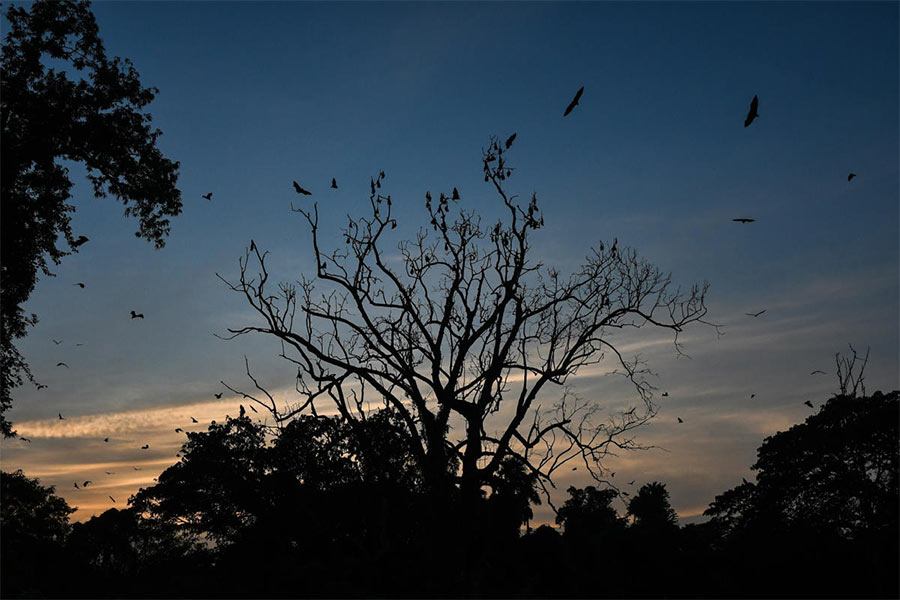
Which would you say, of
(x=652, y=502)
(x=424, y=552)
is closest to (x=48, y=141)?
(x=424, y=552)

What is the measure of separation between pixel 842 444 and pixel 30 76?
38.6 metres

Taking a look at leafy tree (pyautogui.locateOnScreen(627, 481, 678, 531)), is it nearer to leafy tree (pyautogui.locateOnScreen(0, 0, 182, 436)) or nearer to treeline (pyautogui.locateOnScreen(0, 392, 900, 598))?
treeline (pyautogui.locateOnScreen(0, 392, 900, 598))

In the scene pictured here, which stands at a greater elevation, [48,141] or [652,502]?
[48,141]

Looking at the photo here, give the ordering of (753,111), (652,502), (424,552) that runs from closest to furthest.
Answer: (753,111) → (424,552) → (652,502)

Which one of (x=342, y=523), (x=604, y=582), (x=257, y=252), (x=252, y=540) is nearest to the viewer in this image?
(x=604, y=582)

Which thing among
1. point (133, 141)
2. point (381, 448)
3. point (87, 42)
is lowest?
point (381, 448)

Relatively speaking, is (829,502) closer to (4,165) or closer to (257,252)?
(257,252)

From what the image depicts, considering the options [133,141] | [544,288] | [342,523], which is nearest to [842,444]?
[544,288]

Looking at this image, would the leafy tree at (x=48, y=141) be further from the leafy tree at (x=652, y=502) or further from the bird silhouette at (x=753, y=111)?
the leafy tree at (x=652, y=502)

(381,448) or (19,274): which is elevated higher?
(19,274)

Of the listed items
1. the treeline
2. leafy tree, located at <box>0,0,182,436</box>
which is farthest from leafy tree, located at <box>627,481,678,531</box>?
leafy tree, located at <box>0,0,182,436</box>

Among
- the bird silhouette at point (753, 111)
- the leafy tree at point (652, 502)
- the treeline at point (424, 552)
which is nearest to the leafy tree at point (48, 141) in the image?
the treeline at point (424, 552)

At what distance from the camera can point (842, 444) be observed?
33.2 meters

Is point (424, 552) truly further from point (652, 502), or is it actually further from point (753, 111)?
point (652, 502)
